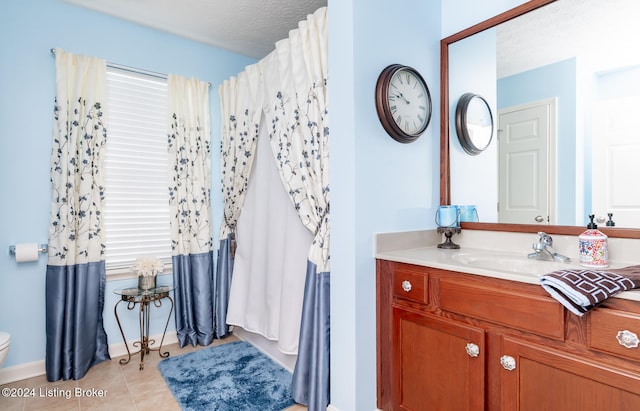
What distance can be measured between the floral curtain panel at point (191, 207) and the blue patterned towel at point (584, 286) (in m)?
2.55

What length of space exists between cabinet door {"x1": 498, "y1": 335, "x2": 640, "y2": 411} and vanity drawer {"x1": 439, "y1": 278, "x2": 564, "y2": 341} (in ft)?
0.24

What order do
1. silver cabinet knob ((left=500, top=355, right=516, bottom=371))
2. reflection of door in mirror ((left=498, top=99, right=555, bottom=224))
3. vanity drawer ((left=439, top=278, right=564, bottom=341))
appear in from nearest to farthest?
vanity drawer ((left=439, top=278, right=564, bottom=341))
silver cabinet knob ((left=500, top=355, right=516, bottom=371))
reflection of door in mirror ((left=498, top=99, right=555, bottom=224))

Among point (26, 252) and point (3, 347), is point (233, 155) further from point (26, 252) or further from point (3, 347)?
point (3, 347)

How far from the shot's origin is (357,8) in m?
1.68

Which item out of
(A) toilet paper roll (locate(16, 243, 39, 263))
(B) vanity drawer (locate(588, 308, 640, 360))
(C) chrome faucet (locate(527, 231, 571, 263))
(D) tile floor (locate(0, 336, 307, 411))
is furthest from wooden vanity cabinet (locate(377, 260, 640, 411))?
(A) toilet paper roll (locate(16, 243, 39, 263))

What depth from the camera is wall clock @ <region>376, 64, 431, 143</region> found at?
175cm

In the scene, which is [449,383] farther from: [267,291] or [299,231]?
[267,291]

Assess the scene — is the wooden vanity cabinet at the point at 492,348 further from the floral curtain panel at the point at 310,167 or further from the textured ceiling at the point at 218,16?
the textured ceiling at the point at 218,16

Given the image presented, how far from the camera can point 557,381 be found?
1.15 metres

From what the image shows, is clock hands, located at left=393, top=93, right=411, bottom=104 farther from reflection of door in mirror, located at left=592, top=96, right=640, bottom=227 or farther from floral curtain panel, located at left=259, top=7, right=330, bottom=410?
reflection of door in mirror, located at left=592, top=96, right=640, bottom=227

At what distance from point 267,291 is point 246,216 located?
0.67m

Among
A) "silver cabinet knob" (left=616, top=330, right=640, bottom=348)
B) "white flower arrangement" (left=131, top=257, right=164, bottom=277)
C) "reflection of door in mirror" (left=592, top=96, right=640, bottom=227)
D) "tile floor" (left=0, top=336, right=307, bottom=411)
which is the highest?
"reflection of door in mirror" (left=592, top=96, right=640, bottom=227)

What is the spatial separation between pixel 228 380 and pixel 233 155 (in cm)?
173

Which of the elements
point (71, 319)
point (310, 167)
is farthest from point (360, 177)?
point (71, 319)
